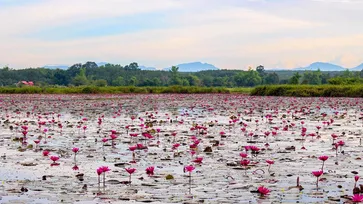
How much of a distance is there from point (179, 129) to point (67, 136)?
3.06 metres

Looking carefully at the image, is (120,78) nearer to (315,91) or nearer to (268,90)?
(268,90)

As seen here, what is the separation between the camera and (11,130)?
12773 millimetres

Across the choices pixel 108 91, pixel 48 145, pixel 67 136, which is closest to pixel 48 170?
pixel 48 145

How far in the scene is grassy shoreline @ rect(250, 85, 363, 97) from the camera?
37.2 m

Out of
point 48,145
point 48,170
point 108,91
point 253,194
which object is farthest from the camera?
point 108,91

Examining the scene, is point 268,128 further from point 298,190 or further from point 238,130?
point 298,190

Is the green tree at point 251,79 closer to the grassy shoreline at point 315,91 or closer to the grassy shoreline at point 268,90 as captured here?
the grassy shoreline at point 268,90

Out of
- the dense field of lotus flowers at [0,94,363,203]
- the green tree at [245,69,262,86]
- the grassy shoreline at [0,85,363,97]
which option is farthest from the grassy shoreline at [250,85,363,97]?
the green tree at [245,69,262,86]

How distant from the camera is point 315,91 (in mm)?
39156

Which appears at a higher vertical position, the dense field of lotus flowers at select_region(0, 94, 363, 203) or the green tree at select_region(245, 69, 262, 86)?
the green tree at select_region(245, 69, 262, 86)

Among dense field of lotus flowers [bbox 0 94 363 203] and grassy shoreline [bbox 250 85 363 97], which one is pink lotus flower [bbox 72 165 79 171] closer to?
dense field of lotus flowers [bbox 0 94 363 203]

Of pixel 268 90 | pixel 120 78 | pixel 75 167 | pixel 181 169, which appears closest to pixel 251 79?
pixel 120 78

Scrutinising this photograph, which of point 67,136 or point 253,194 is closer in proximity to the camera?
point 253,194

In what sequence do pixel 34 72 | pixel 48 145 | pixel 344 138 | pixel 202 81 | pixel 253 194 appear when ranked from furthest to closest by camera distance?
pixel 202 81, pixel 34 72, pixel 344 138, pixel 48 145, pixel 253 194
